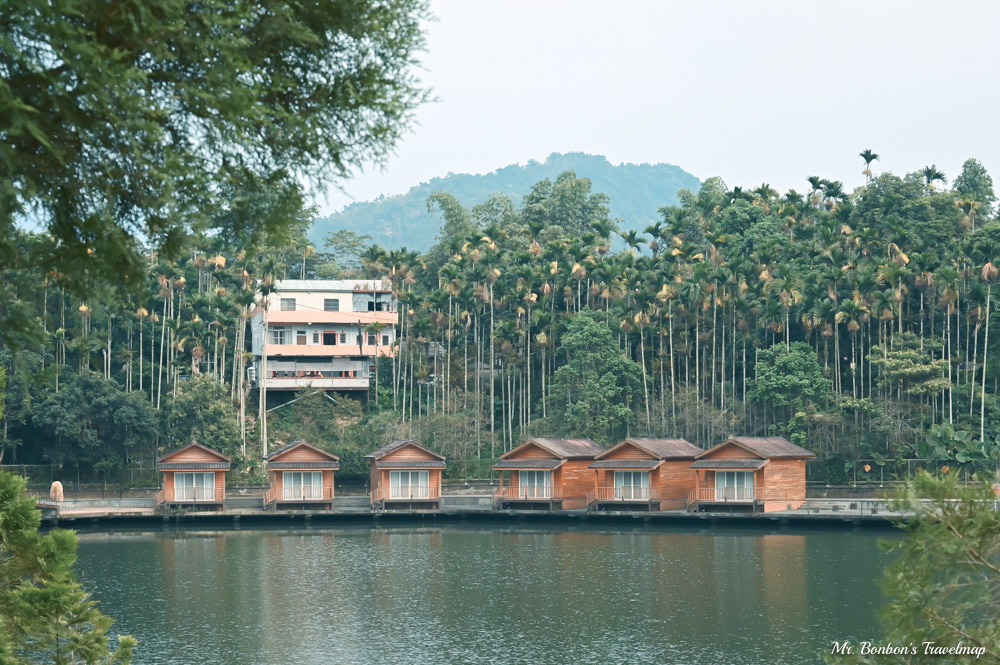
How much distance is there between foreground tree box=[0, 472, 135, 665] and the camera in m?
17.9

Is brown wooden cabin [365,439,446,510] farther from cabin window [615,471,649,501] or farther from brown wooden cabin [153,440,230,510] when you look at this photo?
cabin window [615,471,649,501]

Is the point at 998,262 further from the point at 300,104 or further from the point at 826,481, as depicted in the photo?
the point at 300,104

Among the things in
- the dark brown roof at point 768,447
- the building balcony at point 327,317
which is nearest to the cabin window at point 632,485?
the dark brown roof at point 768,447

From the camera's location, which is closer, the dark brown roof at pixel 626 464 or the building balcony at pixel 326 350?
the dark brown roof at pixel 626 464

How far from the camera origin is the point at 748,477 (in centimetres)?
6059

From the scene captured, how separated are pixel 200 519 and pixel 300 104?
55.4 meters

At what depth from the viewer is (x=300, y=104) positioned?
11.5 meters

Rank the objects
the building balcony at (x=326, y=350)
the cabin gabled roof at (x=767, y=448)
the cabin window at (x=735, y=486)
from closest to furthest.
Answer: the cabin gabled roof at (x=767, y=448) < the cabin window at (x=735, y=486) < the building balcony at (x=326, y=350)

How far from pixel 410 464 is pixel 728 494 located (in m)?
16.4

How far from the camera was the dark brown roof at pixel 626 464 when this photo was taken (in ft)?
203

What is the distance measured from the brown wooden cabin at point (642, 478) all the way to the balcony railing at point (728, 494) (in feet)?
4.88

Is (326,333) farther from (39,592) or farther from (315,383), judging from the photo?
(39,592)

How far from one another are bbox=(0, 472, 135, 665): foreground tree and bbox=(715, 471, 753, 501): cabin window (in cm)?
4557

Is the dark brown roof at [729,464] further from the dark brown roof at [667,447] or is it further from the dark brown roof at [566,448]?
the dark brown roof at [566,448]
